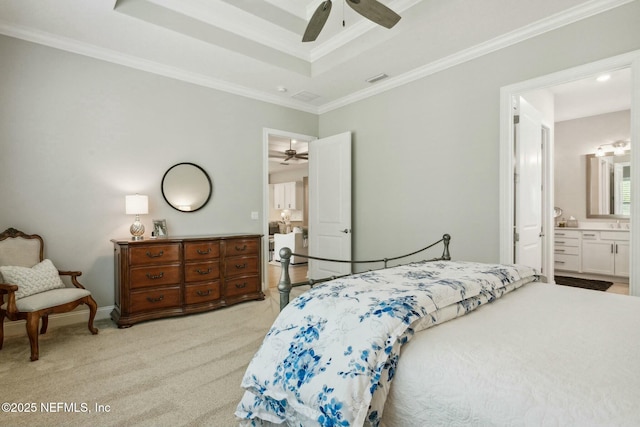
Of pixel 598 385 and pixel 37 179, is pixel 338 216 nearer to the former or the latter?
pixel 37 179

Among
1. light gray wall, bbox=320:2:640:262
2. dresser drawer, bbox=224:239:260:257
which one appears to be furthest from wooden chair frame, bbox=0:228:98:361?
light gray wall, bbox=320:2:640:262

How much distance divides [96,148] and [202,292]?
6.25 feet

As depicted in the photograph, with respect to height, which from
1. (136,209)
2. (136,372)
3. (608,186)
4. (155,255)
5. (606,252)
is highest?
(608,186)

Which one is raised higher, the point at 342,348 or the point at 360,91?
the point at 360,91

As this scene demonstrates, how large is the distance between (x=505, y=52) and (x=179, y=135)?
3.69m

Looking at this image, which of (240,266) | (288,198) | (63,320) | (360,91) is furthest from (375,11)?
(288,198)

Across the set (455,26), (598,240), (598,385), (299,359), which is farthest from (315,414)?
(598,240)

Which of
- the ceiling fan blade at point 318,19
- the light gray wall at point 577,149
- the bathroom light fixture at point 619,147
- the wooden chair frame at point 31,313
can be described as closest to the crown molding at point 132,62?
the wooden chair frame at point 31,313

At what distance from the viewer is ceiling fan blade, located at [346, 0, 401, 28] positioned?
7.39ft

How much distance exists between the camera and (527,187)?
3.41m

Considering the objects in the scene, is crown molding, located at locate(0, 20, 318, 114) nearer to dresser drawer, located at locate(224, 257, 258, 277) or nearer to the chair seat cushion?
dresser drawer, located at locate(224, 257, 258, 277)

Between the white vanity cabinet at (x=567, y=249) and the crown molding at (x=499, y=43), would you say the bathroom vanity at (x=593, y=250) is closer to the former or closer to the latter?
the white vanity cabinet at (x=567, y=249)

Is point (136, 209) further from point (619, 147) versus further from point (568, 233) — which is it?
point (619, 147)

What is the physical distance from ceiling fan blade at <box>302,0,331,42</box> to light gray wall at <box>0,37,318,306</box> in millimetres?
2158
